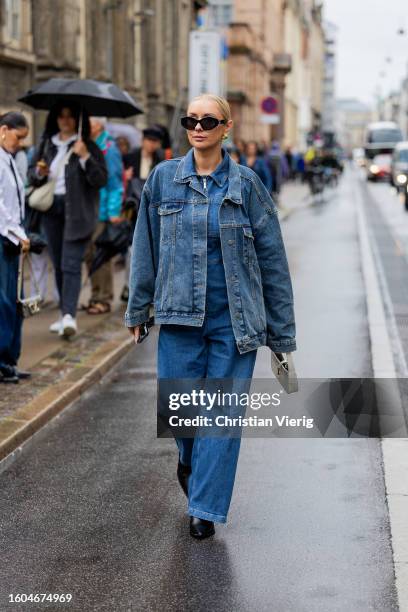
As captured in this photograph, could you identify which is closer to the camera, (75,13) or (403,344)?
(403,344)

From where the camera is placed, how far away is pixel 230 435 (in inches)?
190

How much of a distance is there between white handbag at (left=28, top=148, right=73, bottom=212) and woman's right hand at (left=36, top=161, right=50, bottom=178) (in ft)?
0.26

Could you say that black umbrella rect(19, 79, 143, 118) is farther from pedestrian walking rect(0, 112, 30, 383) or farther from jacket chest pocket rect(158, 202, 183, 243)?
jacket chest pocket rect(158, 202, 183, 243)

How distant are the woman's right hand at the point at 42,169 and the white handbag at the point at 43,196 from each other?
81mm

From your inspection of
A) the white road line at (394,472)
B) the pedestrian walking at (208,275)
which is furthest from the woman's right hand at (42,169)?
A: the pedestrian walking at (208,275)

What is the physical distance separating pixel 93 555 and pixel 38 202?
16.5ft

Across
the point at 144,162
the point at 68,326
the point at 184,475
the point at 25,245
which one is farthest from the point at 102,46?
the point at 184,475

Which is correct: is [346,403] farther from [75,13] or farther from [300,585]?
[75,13]

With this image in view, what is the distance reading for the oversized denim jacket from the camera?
15.5ft

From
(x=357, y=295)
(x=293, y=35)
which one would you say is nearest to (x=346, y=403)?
(x=357, y=295)

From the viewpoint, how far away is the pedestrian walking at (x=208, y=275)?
15.5 ft

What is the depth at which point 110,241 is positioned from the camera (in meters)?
11.0

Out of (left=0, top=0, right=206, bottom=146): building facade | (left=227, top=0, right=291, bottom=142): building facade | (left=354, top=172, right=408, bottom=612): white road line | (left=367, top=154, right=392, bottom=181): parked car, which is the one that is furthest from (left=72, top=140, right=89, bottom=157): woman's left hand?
(left=367, top=154, right=392, bottom=181): parked car

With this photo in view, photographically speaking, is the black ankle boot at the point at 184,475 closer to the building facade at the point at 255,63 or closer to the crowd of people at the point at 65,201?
the crowd of people at the point at 65,201
